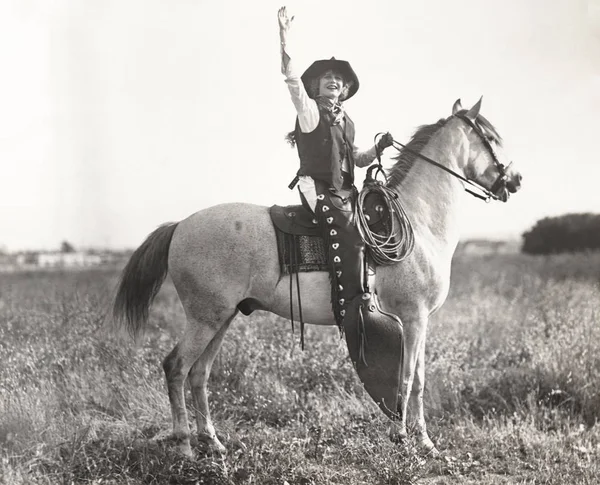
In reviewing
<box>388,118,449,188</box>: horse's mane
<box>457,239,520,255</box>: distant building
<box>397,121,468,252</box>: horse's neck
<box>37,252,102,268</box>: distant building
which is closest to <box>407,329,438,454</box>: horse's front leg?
<box>397,121,468,252</box>: horse's neck

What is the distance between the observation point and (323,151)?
16.3 ft

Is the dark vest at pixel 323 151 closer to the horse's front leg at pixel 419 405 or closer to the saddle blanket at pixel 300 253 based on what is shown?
the saddle blanket at pixel 300 253

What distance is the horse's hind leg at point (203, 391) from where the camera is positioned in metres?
5.24

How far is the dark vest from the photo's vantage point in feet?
16.3

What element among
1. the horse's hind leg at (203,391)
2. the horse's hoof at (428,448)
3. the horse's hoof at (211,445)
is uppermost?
the horse's hind leg at (203,391)

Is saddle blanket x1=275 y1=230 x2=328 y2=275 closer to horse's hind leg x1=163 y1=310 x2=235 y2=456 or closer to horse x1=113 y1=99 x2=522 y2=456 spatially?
horse x1=113 y1=99 x2=522 y2=456

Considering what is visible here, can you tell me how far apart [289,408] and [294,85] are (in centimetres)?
328

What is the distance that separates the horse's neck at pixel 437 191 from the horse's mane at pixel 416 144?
44 mm

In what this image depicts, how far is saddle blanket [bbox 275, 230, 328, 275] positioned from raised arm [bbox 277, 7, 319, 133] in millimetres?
925

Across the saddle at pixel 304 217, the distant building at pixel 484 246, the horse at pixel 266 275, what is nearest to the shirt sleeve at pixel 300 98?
the saddle at pixel 304 217

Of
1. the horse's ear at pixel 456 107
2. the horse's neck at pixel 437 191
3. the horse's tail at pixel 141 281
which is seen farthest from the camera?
the horse's ear at pixel 456 107

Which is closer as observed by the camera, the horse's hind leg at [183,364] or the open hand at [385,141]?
the horse's hind leg at [183,364]

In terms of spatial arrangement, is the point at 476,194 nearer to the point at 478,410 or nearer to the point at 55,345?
the point at 478,410

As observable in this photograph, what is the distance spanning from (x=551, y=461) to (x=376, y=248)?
2391mm
